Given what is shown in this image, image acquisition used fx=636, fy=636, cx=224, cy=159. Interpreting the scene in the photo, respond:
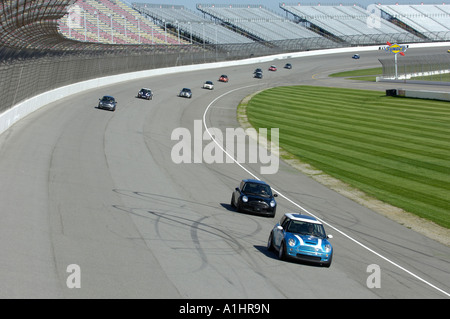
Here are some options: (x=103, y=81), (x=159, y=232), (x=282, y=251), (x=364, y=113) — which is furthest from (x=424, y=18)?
(x=282, y=251)

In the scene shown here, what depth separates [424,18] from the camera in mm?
177750

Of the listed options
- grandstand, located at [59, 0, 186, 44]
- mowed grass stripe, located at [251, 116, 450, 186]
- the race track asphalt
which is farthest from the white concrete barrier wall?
mowed grass stripe, located at [251, 116, 450, 186]

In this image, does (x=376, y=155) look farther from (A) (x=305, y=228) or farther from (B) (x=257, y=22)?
(B) (x=257, y=22)

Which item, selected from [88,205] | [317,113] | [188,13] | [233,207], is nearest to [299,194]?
[233,207]

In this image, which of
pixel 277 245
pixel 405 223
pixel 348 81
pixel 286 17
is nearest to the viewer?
pixel 277 245

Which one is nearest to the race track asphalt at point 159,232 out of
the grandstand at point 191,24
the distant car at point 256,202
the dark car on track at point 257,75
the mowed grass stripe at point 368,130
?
the distant car at point 256,202

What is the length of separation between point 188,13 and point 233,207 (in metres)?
123

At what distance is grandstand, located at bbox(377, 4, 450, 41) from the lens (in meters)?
167

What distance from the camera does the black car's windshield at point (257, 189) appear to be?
85.7ft

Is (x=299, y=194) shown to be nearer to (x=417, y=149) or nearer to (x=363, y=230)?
(x=363, y=230)

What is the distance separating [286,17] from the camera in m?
168

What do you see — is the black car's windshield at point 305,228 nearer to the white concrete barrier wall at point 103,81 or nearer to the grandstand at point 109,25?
the white concrete barrier wall at point 103,81

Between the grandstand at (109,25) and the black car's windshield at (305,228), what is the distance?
73.3 metres

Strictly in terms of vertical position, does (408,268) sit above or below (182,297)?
below
